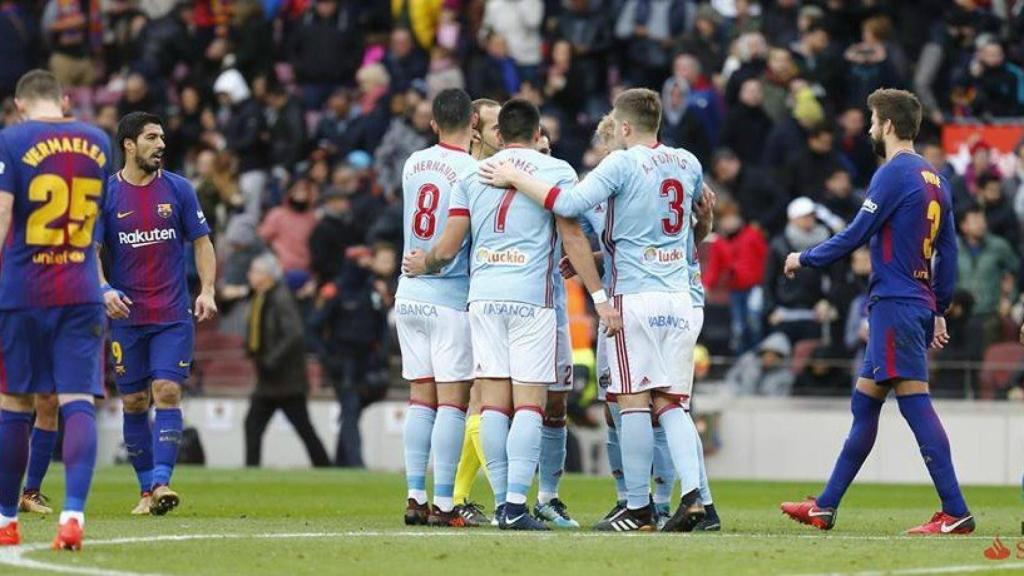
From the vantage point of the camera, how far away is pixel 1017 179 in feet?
80.9

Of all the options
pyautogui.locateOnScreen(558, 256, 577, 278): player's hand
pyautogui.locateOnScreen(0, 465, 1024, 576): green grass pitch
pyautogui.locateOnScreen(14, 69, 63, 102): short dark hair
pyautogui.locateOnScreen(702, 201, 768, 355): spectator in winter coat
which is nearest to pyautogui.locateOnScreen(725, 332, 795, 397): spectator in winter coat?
pyautogui.locateOnScreen(702, 201, 768, 355): spectator in winter coat

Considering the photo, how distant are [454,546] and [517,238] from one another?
2.22 m

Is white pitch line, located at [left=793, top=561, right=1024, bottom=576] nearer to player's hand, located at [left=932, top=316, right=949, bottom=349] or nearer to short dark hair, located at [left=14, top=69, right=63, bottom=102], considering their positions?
player's hand, located at [left=932, top=316, right=949, bottom=349]

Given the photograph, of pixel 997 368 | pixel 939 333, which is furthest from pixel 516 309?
pixel 997 368

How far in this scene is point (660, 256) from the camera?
12688mm

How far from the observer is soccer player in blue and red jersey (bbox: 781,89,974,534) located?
41.9 ft

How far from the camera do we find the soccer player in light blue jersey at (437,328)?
13.2m

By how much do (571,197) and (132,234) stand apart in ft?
11.6

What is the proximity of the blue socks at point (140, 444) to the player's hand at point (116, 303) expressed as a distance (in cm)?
82

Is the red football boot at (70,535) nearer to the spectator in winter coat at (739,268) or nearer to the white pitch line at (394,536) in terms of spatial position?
the white pitch line at (394,536)

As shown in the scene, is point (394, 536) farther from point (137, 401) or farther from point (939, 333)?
point (939, 333)

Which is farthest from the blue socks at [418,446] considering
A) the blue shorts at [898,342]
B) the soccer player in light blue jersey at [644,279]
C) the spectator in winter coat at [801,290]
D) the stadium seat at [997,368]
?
the spectator in winter coat at [801,290]

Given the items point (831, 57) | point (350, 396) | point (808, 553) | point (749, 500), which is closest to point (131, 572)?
point (808, 553)

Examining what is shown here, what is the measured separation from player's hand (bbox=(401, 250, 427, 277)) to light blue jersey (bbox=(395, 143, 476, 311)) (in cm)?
17
